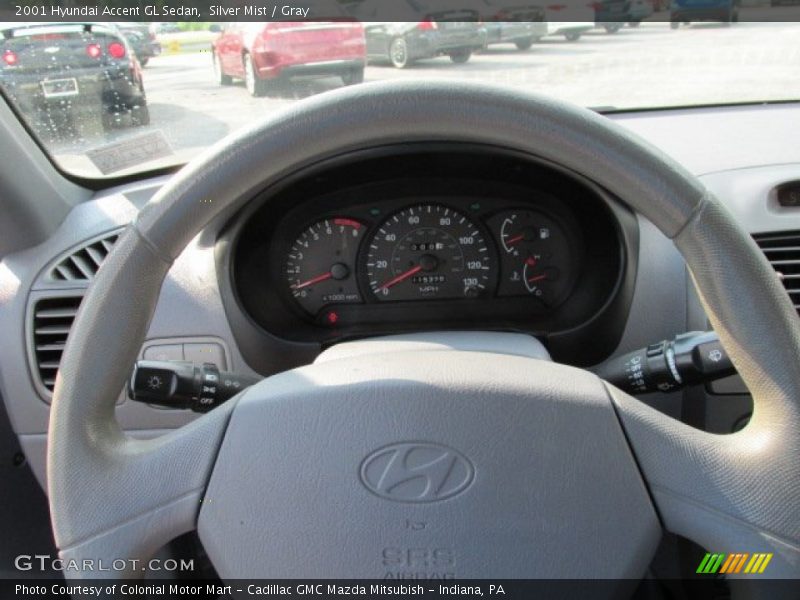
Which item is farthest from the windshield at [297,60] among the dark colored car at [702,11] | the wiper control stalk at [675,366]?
the wiper control stalk at [675,366]

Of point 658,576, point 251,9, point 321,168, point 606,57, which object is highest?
point 251,9

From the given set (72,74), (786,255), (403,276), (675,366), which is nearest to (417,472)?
(675,366)

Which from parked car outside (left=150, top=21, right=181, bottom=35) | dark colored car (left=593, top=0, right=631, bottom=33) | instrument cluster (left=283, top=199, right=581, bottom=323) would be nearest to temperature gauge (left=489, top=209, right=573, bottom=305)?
instrument cluster (left=283, top=199, right=581, bottom=323)

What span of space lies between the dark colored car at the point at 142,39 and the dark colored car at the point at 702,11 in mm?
1471

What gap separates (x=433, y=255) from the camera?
240 centimetres

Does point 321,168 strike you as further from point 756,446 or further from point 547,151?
point 756,446

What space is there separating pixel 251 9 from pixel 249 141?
1.06 metres

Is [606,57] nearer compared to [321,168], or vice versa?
[321,168]

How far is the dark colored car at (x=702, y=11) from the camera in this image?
2.47m

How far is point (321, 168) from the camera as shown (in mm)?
1987

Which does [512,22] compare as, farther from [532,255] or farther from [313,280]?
[313,280]

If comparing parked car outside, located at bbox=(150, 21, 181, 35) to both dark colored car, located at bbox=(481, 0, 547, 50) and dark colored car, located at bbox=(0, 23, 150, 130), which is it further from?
dark colored car, located at bbox=(481, 0, 547, 50)

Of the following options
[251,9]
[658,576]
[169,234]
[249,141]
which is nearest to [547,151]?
[249,141]

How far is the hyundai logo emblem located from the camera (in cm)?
124
